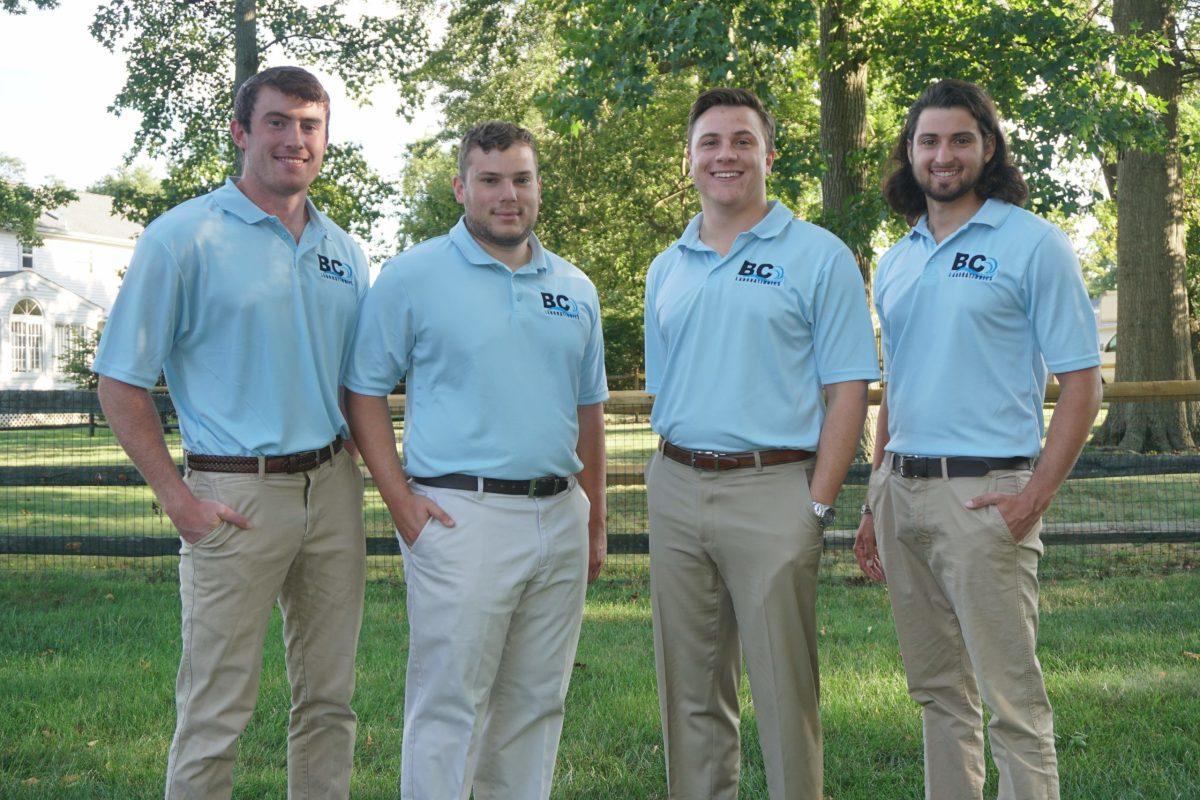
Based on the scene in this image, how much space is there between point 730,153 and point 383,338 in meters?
1.25

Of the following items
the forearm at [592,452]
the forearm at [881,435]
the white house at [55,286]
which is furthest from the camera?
the white house at [55,286]

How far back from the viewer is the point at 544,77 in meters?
26.7

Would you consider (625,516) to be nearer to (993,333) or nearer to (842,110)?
(842,110)

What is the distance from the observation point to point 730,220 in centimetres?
378

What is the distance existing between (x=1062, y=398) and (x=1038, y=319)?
0.27 meters

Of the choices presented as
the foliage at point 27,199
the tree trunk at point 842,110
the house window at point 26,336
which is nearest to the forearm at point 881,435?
the tree trunk at point 842,110

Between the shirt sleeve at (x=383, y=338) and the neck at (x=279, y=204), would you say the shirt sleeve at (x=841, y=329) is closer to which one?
the shirt sleeve at (x=383, y=338)

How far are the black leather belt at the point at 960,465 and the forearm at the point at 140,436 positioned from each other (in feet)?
7.39

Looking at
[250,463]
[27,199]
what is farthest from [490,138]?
[27,199]

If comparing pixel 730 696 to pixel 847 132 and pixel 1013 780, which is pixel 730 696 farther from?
pixel 847 132

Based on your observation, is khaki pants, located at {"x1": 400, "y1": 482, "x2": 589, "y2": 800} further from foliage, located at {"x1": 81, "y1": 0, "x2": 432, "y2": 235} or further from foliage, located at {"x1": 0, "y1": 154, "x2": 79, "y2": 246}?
foliage, located at {"x1": 0, "y1": 154, "x2": 79, "y2": 246}

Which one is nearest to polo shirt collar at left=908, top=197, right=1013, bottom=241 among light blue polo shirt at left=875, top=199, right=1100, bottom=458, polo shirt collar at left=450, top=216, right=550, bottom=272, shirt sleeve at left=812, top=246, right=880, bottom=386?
light blue polo shirt at left=875, top=199, right=1100, bottom=458

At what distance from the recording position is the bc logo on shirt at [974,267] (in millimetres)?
3502

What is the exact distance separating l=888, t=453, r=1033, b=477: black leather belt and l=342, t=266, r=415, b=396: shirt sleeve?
164 centimetres
